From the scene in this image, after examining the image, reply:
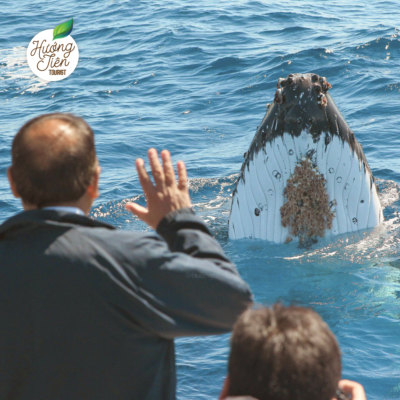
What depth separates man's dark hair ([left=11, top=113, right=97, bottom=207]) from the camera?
2014 millimetres

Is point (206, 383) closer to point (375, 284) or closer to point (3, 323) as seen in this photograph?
point (375, 284)

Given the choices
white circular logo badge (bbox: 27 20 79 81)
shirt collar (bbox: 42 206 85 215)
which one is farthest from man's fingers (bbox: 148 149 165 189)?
white circular logo badge (bbox: 27 20 79 81)

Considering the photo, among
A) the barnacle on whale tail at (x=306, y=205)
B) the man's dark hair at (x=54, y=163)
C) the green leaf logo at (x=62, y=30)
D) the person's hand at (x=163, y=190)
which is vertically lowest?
the barnacle on whale tail at (x=306, y=205)

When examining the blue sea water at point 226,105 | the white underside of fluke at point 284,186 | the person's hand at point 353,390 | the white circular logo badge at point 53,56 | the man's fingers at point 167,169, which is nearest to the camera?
the person's hand at point 353,390

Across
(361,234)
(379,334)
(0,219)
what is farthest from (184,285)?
(0,219)

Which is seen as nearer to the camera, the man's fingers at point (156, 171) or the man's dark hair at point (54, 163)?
the man's dark hair at point (54, 163)

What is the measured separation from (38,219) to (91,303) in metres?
0.35

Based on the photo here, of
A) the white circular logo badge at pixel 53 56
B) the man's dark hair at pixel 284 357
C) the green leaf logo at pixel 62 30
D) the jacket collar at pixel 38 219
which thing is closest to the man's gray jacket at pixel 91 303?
the jacket collar at pixel 38 219

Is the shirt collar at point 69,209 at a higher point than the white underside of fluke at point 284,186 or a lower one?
higher

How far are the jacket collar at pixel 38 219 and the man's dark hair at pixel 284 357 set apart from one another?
76 centimetres

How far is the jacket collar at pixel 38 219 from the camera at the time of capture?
2.02 meters

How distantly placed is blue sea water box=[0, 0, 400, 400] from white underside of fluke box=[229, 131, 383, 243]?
204mm

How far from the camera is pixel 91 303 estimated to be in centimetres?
201

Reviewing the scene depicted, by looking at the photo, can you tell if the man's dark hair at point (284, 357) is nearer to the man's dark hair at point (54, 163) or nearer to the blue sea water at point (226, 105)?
the blue sea water at point (226, 105)
